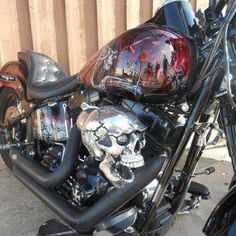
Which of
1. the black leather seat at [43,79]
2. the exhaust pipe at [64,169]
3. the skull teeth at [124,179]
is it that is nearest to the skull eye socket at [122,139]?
the skull teeth at [124,179]

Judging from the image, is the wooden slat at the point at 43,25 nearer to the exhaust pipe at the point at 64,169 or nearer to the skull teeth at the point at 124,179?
the exhaust pipe at the point at 64,169

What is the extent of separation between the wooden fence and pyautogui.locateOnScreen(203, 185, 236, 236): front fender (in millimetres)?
2367

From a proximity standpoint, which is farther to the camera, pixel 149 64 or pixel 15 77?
pixel 15 77

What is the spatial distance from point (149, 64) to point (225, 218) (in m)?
0.70

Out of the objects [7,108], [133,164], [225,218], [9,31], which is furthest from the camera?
[9,31]

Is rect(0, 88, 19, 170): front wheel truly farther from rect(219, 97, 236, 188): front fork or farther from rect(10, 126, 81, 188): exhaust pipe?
rect(219, 97, 236, 188): front fork

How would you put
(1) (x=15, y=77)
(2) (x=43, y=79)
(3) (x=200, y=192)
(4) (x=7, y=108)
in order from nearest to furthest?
(3) (x=200, y=192) < (2) (x=43, y=79) < (1) (x=15, y=77) < (4) (x=7, y=108)

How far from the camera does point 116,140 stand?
5.08 ft

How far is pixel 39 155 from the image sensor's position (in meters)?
2.34

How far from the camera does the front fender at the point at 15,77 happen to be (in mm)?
2504

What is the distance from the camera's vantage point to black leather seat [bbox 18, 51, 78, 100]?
2.15 m

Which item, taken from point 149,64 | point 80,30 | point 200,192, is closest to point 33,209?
point 200,192

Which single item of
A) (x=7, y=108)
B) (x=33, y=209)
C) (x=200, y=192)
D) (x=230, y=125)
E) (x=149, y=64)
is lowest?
(x=33, y=209)

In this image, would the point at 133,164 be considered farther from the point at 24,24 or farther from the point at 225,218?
the point at 24,24
